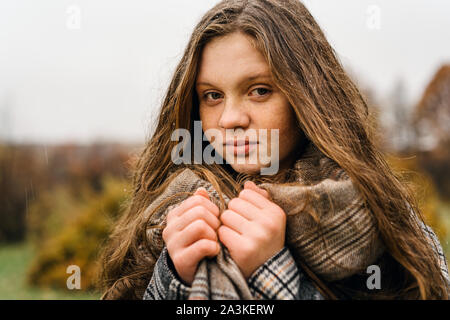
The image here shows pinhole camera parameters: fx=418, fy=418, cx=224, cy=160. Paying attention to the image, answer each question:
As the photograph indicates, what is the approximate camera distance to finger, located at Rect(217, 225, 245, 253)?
1.18 metres

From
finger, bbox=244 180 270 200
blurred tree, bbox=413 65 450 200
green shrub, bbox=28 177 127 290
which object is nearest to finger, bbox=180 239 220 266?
finger, bbox=244 180 270 200

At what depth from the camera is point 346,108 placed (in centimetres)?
162

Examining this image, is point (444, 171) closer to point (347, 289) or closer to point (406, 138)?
point (406, 138)

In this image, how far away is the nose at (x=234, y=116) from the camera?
139 cm

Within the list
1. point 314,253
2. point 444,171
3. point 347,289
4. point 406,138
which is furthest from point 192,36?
point 444,171

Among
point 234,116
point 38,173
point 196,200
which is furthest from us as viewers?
point 38,173

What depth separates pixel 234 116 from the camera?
4.56 feet

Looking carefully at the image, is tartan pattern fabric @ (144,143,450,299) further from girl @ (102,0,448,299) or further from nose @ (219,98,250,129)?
nose @ (219,98,250,129)

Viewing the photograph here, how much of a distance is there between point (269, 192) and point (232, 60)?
1.52ft

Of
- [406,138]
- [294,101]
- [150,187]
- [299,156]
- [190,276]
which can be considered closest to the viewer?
[190,276]

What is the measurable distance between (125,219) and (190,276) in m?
0.66

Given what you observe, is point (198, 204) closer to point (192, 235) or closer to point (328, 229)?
point (192, 235)

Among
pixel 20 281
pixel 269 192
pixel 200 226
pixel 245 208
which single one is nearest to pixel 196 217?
pixel 200 226

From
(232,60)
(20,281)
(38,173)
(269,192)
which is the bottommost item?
(20,281)
